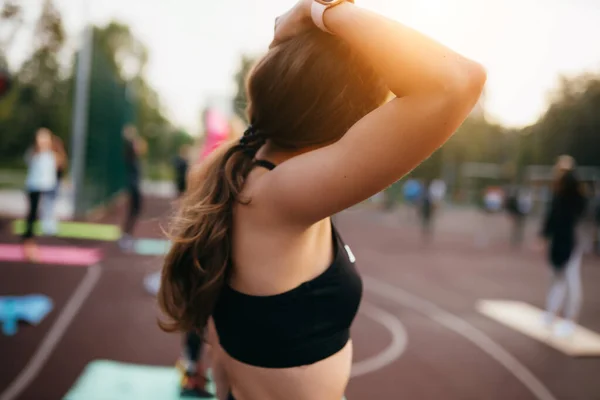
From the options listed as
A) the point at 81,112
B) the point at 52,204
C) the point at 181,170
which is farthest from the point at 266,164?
the point at 81,112

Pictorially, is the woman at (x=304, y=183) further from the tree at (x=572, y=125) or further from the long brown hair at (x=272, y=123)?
the tree at (x=572, y=125)

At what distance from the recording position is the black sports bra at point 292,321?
1.13 m

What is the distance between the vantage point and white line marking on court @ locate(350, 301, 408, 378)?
4.50m

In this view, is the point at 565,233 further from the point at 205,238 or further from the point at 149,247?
the point at 149,247

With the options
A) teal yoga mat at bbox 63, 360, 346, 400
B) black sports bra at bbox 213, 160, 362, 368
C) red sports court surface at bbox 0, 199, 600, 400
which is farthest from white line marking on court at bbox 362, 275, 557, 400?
black sports bra at bbox 213, 160, 362, 368

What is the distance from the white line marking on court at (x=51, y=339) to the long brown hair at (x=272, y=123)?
9.97ft

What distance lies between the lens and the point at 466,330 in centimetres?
590

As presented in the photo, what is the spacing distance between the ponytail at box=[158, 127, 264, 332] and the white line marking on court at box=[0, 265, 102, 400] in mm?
2901

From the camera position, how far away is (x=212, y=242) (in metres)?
1.18

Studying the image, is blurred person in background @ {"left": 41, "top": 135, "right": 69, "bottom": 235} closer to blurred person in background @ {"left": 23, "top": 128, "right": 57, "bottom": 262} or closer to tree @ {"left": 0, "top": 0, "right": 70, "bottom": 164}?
blurred person in background @ {"left": 23, "top": 128, "right": 57, "bottom": 262}

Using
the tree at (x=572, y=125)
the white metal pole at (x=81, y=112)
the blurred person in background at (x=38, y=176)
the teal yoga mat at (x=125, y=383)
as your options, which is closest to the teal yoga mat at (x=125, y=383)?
the teal yoga mat at (x=125, y=383)

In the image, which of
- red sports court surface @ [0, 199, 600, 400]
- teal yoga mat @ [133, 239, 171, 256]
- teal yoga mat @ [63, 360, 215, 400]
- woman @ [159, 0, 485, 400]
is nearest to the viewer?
woman @ [159, 0, 485, 400]

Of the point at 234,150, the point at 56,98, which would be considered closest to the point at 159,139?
the point at 56,98

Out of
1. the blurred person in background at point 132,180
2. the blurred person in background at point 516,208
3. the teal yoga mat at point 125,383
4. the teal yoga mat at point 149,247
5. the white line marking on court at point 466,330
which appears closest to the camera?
the teal yoga mat at point 125,383
